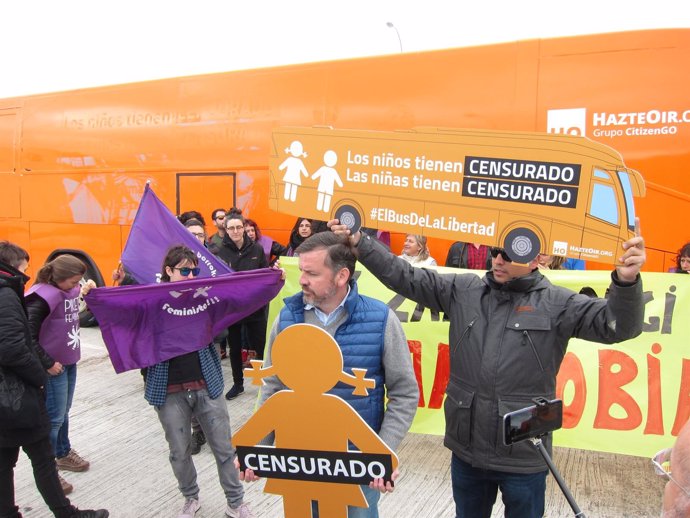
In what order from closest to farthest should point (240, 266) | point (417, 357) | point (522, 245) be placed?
point (522, 245)
point (417, 357)
point (240, 266)

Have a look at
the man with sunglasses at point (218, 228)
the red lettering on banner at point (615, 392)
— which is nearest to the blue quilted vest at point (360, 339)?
the red lettering on banner at point (615, 392)

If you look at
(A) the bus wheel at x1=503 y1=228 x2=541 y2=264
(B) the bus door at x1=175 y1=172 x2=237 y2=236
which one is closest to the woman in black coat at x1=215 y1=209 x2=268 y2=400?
(B) the bus door at x1=175 y1=172 x2=237 y2=236

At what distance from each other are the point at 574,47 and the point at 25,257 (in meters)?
4.86

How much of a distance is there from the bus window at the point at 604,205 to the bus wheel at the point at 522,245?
0.23m

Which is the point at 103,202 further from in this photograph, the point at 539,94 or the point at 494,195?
the point at 494,195

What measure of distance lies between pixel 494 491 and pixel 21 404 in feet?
8.42

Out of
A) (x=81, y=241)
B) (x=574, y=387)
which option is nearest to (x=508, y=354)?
(x=574, y=387)

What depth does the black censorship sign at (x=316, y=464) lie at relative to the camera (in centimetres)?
180

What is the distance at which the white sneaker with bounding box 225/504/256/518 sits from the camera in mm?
3371

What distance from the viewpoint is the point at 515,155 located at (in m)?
2.12

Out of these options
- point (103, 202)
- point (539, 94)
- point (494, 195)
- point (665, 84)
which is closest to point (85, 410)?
point (103, 202)

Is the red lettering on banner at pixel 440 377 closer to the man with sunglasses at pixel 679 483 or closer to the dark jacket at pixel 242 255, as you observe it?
the dark jacket at pixel 242 255

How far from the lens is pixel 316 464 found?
1.85 meters

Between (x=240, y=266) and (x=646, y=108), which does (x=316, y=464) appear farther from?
(x=646, y=108)
